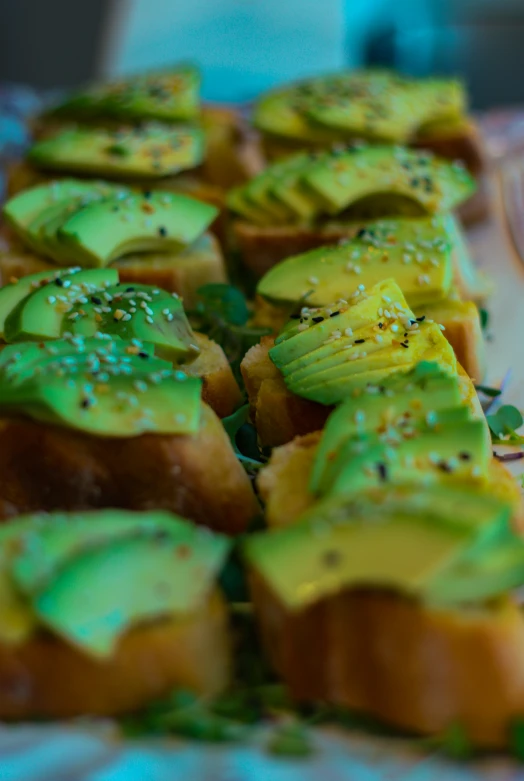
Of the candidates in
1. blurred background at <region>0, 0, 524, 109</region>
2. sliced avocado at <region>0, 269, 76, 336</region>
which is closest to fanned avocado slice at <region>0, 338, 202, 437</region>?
sliced avocado at <region>0, 269, 76, 336</region>

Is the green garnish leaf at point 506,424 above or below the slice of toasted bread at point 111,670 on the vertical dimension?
below

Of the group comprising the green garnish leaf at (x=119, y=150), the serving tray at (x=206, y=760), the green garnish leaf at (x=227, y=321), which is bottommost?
the serving tray at (x=206, y=760)

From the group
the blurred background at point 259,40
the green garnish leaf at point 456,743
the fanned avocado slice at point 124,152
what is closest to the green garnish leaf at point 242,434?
the green garnish leaf at point 456,743

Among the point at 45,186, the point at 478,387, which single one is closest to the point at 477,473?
the point at 478,387

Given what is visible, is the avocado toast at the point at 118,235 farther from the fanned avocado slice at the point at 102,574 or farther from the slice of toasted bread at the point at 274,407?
the fanned avocado slice at the point at 102,574

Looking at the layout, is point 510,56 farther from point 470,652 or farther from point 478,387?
point 470,652

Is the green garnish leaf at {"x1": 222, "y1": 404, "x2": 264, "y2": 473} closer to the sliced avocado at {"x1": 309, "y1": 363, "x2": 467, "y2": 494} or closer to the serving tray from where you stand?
the sliced avocado at {"x1": 309, "y1": 363, "x2": 467, "y2": 494}
